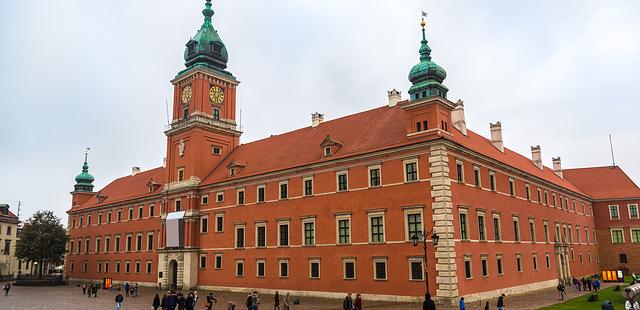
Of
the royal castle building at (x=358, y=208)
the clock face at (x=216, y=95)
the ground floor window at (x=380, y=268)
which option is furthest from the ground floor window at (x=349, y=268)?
the clock face at (x=216, y=95)

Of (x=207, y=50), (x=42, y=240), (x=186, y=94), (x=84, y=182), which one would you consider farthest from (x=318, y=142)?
(x=84, y=182)

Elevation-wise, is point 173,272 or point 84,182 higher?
point 84,182

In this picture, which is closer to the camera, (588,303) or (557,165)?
(588,303)

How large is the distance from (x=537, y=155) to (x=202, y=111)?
34.9 metres

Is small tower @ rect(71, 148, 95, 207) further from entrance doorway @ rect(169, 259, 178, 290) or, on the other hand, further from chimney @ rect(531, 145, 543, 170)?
chimney @ rect(531, 145, 543, 170)

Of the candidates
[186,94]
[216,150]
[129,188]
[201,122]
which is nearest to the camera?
[201,122]

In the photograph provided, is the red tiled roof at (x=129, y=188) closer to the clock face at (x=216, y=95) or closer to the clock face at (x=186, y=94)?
the clock face at (x=186, y=94)

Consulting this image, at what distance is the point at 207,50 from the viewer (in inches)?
2026

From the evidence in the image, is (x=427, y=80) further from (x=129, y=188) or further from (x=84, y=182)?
(x=84, y=182)

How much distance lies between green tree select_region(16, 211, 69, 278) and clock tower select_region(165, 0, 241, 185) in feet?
66.4

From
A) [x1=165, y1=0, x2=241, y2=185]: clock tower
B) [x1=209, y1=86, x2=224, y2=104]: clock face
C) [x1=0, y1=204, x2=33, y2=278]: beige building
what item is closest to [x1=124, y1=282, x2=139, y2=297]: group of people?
[x1=165, y1=0, x2=241, y2=185]: clock tower

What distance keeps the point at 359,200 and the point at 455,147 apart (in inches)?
278

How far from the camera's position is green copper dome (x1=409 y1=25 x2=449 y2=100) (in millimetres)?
31581

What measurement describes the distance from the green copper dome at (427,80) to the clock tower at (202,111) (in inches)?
931
